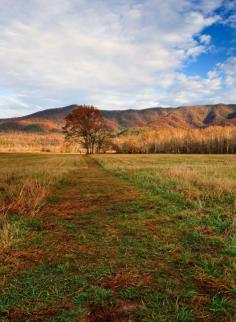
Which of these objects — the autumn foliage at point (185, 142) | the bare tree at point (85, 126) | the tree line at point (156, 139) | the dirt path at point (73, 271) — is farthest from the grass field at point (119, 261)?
the autumn foliage at point (185, 142)

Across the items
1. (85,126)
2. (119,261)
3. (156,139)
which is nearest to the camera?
(119,261)

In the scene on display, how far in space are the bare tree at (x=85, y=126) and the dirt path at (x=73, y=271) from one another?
5013 cm

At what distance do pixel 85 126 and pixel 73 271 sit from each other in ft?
175

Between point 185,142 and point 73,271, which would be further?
point 185,142

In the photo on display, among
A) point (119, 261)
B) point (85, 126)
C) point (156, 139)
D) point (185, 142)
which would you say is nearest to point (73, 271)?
point (119, 261)

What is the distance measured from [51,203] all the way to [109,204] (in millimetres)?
1724

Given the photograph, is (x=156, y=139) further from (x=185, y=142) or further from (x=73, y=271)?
(x=73, y=271)

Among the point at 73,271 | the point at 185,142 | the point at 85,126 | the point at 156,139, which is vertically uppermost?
the point at 85,126

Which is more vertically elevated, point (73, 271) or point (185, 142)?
point (185, 142)

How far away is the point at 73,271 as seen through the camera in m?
3.80

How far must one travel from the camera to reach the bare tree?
56.0 meters

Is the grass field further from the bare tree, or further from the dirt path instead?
the bare tree

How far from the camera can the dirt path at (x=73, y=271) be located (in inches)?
113

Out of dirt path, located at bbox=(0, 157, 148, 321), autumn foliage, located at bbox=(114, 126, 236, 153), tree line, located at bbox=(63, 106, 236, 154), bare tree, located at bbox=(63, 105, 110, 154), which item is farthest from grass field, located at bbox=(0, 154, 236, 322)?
autumn foliage, located at bbox=(114, 126, 236, 153)
